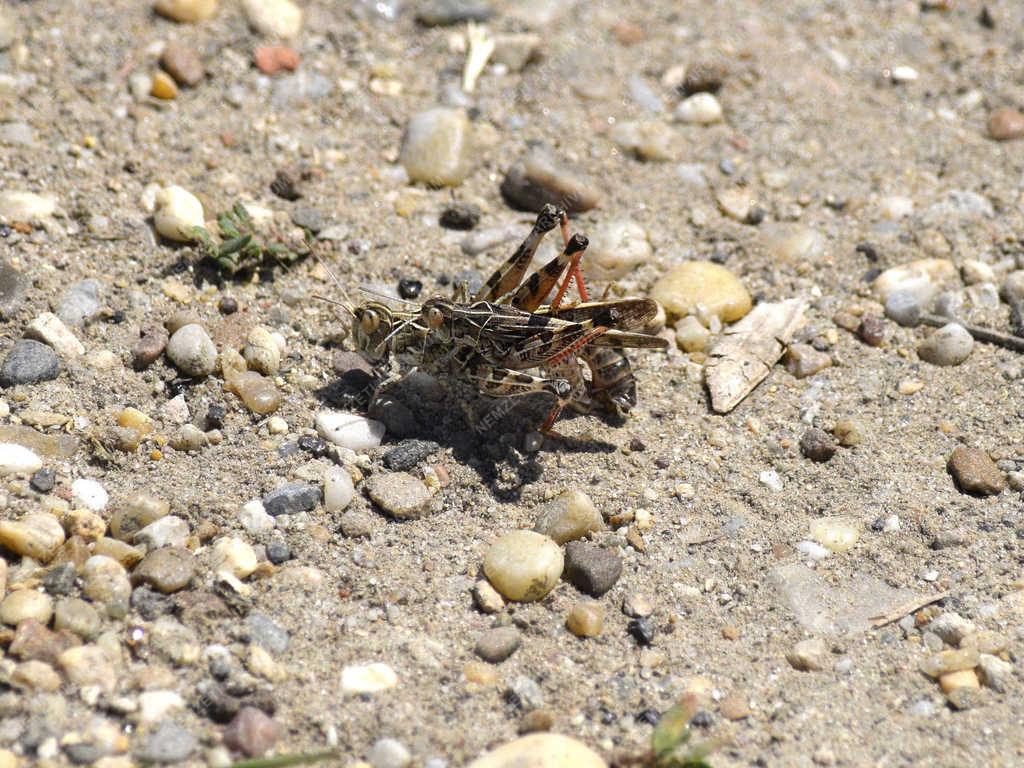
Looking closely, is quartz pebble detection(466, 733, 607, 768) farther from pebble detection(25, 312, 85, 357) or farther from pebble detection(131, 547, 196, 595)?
pebble detection(25, 312, 85, 357)

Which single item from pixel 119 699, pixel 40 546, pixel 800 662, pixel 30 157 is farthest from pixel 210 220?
pixel 800 662

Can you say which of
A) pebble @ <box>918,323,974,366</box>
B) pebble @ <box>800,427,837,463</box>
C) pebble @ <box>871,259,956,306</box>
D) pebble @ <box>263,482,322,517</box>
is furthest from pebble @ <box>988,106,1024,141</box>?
pebble @ <box>263,482,322,517</box>

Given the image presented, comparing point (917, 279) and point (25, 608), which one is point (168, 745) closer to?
point (25, 608)

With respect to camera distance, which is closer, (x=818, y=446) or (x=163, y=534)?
(x=163, y=534)

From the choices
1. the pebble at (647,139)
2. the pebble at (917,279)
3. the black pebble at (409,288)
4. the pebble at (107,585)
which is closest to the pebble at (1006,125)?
the pebble at (917,279)

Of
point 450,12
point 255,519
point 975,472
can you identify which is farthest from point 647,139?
point 255,519
